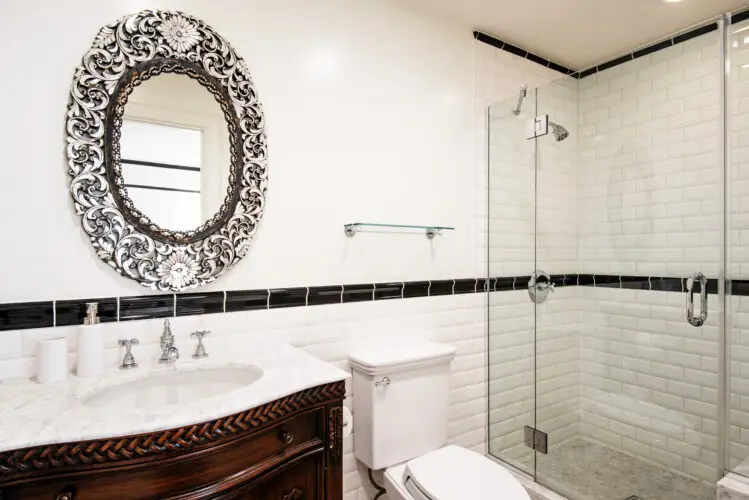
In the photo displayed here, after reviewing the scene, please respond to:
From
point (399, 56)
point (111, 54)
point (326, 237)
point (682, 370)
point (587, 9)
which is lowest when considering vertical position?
point (682, 370)

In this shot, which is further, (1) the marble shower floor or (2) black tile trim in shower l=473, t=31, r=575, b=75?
(2) black tile trim in shower l=473, t=31, r=575, b=75

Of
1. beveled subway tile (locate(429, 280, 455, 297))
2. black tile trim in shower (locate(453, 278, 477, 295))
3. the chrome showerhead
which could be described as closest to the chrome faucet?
beveled subway tile (locate(429, 280, 455, 297))

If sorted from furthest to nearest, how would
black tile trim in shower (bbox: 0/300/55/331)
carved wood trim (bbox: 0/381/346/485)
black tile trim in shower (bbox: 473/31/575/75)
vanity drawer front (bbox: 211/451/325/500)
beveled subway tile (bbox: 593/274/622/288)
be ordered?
black tile trim in shower (bbox: 473/31/575/75) < beveled subway tile (bbox: 593/274/622/288) < black tile trim in shower (bbox: 0/300/55/331) < vanity drawer front (bbox: 211/451/325/500) < carved wood trim (bbox: 0/381/346/485)

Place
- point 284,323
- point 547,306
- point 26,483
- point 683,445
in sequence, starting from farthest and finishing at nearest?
1. point 547,306
2. point 683,445
3. point 284,323
4. point 26,483

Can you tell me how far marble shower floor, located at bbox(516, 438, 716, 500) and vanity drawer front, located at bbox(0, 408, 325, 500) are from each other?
4.58 feet

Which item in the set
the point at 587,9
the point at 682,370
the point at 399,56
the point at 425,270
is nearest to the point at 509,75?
the point at 587,9

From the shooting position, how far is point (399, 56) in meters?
2.06

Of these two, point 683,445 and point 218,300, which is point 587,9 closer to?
point 683,445

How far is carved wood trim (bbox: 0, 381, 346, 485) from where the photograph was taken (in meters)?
0.82

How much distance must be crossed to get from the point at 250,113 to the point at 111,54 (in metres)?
0.46

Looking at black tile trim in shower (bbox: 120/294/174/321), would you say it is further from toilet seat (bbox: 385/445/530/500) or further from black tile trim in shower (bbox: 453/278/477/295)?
black tile trim in shower (bbox: 453/278/477/295)

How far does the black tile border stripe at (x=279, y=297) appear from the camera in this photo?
49.8 inches

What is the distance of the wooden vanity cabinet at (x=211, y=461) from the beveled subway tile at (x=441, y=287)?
100 cm

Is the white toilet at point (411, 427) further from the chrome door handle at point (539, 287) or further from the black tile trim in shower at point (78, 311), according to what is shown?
the black tile trim in shower at point (78, 311)
